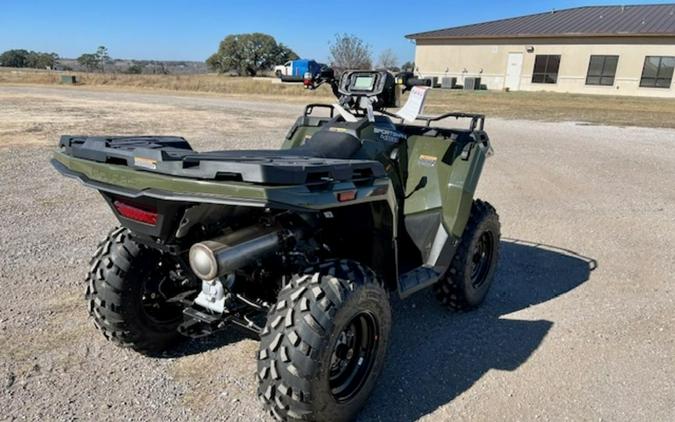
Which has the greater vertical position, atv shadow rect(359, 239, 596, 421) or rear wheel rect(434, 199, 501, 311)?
rear wheel rect(434, 199, 501, 311)

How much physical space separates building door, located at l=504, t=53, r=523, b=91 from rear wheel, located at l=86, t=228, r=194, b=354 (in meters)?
37.7

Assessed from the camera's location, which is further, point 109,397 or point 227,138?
point 227,138

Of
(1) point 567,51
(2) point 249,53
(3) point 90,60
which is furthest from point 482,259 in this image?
(3) point 90,60

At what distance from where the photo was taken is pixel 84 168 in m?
2.37

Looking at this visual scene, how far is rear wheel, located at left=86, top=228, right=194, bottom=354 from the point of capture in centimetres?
292

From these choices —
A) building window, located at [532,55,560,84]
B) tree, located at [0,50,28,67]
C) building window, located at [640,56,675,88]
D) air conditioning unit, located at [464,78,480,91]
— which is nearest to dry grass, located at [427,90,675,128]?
building window, located at [640,56,675,88]

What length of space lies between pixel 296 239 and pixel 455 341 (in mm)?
1581

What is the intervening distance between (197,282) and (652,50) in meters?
37.2

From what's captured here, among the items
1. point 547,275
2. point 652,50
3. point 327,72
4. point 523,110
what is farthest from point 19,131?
point 652,50

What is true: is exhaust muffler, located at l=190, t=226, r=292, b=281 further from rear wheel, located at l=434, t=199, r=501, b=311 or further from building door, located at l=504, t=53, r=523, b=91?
building door, located at l=504, t=53, r=523, b=91

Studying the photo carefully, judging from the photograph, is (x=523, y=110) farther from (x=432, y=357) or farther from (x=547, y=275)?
(x=432, y=357)

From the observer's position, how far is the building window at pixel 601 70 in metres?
33.8

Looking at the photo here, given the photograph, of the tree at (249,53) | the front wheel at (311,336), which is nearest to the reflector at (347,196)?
the front wheel at (311,336)

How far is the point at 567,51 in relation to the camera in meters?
34.9
